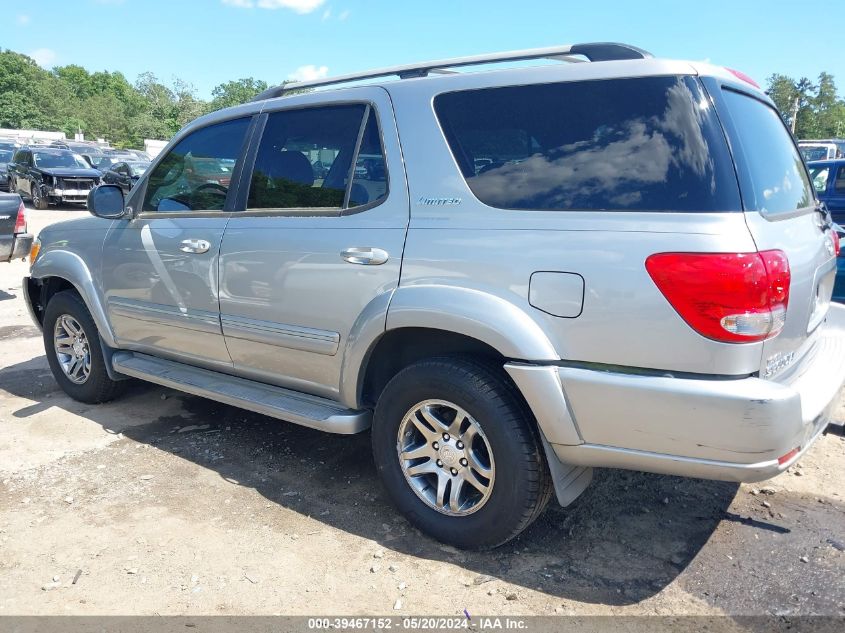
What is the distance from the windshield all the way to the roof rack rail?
18798 mm

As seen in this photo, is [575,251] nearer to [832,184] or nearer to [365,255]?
[365,255]

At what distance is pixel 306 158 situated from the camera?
11.4ft

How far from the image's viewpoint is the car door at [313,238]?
3.01m

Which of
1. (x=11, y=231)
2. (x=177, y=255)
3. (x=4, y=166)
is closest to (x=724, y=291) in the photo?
(x=177, y=255)

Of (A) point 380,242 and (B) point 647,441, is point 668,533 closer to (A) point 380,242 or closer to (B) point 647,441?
(B) point 647,441

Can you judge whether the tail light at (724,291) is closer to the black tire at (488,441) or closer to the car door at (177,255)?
the black tire at (488,441)

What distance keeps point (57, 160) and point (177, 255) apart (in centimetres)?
1889

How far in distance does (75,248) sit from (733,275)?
4.12 meters

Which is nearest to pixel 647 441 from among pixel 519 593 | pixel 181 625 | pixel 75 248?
pixel 519 593

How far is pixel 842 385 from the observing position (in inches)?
112

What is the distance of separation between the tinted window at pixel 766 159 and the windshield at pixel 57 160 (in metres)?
20.5

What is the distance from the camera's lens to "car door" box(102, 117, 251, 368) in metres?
3.71

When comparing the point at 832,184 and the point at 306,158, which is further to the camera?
the point at 832,184

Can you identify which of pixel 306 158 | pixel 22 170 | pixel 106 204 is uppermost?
pixel 22 170
